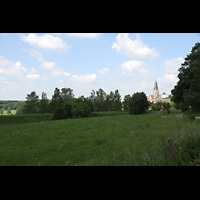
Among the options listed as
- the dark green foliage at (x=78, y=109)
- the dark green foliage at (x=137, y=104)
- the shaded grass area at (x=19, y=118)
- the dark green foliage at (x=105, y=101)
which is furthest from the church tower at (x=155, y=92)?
the shaded grass area at (x=19, y=118)

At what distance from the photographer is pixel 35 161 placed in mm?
5805

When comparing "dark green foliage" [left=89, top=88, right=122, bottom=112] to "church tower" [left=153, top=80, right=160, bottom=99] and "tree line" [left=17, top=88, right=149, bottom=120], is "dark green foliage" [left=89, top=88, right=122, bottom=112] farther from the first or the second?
"church tower" [left=153, top=80, right=160, bottom=99]

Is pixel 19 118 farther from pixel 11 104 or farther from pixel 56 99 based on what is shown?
pixel 11 104

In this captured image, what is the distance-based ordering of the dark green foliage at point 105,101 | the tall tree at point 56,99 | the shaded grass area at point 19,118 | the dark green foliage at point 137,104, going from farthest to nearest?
the dark green foliage at point 105,101
the dark green foliage at point 137,104
the tall tree at point 56,99
the shaded grass area at point 19,118

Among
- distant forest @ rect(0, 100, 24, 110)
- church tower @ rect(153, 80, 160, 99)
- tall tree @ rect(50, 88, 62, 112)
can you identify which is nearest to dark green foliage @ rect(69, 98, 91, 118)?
tall tree @ rect(50, 88, 62, 112)

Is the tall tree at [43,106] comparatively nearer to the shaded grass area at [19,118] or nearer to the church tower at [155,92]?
the shaded grass area at [19,118]

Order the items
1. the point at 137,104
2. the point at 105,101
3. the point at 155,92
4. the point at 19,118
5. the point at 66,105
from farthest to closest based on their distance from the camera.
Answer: the point at 155,92 < the point at 105,101 < the point at 137,104 < the point at 66,105 < the point at 19,118

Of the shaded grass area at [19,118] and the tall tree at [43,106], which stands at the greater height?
the tall tree at [43,106]

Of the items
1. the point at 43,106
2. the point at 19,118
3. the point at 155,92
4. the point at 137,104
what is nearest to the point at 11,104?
the point at 43,106
